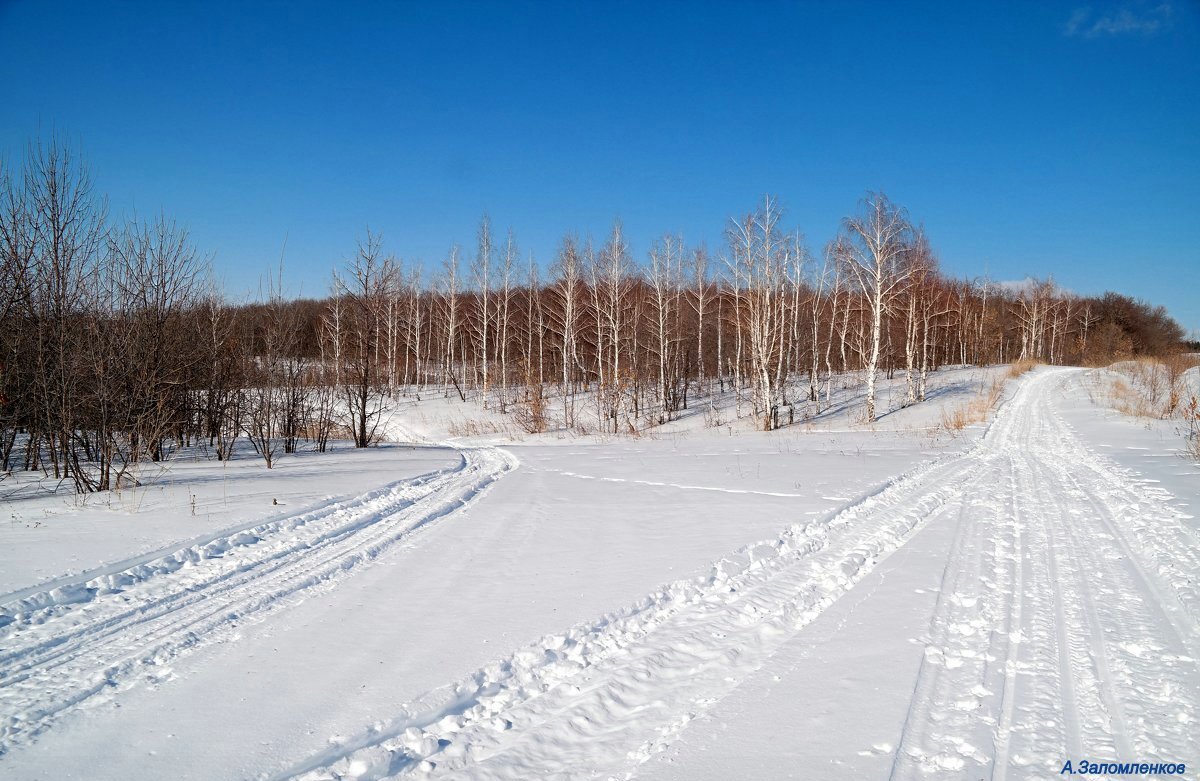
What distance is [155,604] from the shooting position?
501 cm

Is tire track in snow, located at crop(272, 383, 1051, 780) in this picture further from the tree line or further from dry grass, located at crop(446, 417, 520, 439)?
dry grass, located at crop(446, 417, 520, 439)

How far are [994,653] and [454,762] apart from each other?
343 centimetres

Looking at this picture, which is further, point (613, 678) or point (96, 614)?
point (96, 614)

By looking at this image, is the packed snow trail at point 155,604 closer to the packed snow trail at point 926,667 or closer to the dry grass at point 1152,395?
the packed snow trail at point 926,667

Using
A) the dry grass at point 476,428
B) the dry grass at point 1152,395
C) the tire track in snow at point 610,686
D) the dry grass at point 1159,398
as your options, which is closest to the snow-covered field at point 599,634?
the tire track in snow at point 610,686

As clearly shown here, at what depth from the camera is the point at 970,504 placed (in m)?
8.74

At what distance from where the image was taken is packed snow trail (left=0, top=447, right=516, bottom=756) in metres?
3.74

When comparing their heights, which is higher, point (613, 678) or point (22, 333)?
point (22, 333)

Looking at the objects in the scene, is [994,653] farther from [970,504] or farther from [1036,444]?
[1036,444]

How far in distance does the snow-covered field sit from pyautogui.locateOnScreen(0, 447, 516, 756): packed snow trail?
0.03m

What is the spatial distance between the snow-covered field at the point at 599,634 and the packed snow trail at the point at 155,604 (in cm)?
3

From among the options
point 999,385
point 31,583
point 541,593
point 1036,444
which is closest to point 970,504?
point 541,593

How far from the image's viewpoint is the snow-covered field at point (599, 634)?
10.2 feet

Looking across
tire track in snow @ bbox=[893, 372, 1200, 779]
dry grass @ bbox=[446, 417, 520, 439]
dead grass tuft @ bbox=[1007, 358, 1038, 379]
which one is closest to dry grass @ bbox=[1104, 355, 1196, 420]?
dead grass tuft @ bbox=[1007, 358, 1038, 379]
